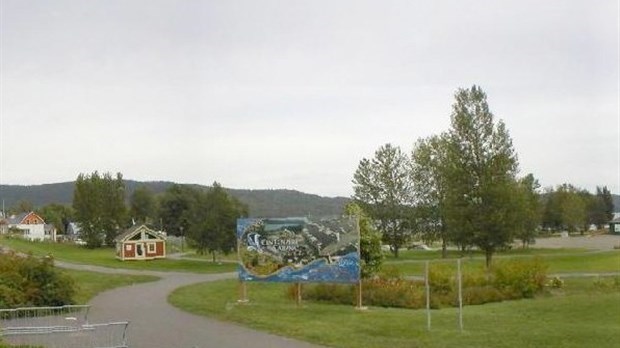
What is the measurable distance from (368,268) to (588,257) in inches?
1560

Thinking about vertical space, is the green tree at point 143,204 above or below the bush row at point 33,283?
above

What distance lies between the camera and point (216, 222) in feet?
191

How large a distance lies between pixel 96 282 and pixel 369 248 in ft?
50.9

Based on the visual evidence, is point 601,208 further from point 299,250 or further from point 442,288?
point 299,250

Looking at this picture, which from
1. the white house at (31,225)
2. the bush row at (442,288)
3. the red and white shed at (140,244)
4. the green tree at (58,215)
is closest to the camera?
the bush row at (442,288)

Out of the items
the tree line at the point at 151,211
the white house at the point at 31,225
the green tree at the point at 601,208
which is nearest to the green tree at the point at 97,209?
the tree line at the point at 151,211

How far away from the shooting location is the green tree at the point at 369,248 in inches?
969

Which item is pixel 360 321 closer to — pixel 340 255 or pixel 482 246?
pixel 340 255

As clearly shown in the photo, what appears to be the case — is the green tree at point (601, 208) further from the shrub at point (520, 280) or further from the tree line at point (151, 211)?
the shrub at point (520, 280)

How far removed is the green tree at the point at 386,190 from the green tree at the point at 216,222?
1232cm

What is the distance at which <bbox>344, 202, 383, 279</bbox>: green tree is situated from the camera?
24.6m

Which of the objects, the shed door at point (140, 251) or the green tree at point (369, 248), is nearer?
the green tree at point (369, 248)

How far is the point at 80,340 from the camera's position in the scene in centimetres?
1404

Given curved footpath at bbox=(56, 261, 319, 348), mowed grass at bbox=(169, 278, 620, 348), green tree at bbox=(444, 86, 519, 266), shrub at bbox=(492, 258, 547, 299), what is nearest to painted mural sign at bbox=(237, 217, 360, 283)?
mowed grass at bbox=(169, 278, 620, 348)
